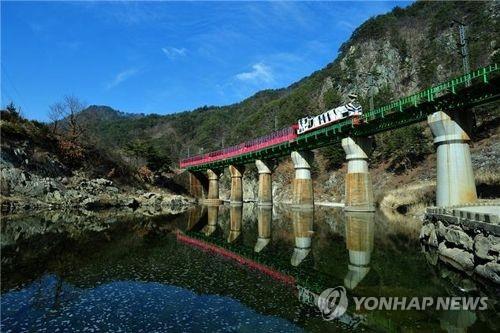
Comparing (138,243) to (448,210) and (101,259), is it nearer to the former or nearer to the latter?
(101,259)

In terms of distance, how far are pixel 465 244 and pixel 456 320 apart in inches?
251

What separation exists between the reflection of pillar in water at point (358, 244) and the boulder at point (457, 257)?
3.64 meters

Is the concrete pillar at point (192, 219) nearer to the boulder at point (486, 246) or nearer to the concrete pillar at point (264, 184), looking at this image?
the concrete pillar at point (264, 184)

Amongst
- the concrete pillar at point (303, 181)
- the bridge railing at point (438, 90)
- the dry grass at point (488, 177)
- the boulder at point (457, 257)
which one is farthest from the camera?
the concrete pillar at point (303, 181)

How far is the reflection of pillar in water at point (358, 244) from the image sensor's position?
1767cm

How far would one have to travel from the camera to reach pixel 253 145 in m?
69.2

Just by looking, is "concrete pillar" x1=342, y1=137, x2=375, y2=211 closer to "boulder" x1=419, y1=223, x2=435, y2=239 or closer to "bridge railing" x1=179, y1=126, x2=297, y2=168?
"bridge railing" x1=179, y1=126, x2=297, y2=168

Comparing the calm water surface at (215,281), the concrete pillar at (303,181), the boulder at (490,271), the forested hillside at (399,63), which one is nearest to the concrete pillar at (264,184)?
the concrete pillar at (303,181)

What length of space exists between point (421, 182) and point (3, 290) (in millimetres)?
52949

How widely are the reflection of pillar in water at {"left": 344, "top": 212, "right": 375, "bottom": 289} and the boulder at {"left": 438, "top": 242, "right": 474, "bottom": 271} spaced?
3643 mm

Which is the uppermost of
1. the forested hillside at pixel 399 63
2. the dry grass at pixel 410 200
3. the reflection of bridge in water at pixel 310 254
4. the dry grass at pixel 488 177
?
the forested hillside at pixel 399 63

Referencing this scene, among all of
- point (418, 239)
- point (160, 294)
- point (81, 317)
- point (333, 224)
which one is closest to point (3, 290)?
point (81, 317)

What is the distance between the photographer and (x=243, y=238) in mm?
31062

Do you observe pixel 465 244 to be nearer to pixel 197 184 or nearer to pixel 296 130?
pixel 296 130
